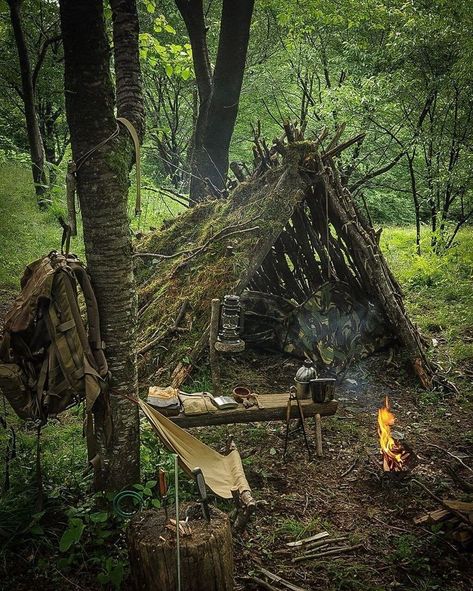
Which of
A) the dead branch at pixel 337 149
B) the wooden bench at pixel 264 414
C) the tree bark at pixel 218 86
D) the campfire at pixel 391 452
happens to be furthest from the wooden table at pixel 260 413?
the tree bark at pixel 218 86

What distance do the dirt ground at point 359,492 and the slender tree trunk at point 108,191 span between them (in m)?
1.05

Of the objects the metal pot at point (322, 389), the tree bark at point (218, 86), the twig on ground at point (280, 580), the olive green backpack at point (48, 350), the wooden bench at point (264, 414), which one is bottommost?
the twig on ground at point (280, 580)

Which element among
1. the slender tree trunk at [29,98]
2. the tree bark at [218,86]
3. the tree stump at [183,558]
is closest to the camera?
the tree stump at [183,558]

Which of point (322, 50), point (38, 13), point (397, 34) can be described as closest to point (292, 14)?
point (397, 34)

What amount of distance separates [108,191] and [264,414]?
2.37 meters

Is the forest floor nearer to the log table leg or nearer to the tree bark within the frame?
the log table leg

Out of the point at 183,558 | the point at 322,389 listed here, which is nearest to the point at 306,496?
the point at 322,389

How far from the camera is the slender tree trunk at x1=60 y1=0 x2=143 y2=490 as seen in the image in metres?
2.87

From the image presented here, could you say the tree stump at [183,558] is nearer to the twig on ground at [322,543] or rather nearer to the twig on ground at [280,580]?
the twig on ground at [280,580]

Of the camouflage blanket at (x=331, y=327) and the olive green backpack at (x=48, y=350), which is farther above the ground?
the olive green backpack at (x=48, y=350)

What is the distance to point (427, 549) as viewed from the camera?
343 centimetres

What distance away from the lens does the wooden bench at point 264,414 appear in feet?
13.8

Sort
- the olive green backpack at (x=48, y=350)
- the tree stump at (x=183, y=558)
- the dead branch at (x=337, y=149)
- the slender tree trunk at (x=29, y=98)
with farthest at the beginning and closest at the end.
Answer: the slender tree trunk at (x=29, y=98)
the dead branch at (x=337, y=149)
the olive green backpack at (x=48, y=350)
the tree stump at (x=183, y=558)

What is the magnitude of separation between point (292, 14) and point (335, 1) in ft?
2.69
